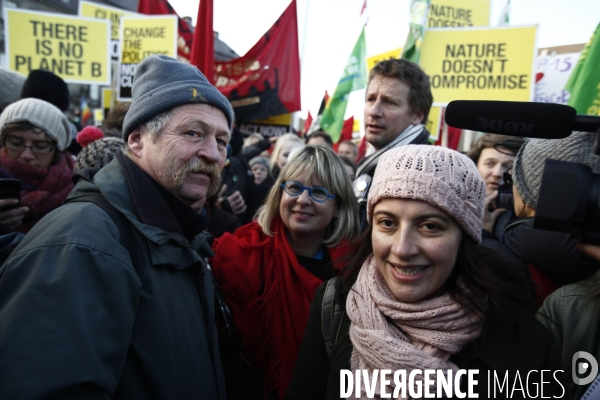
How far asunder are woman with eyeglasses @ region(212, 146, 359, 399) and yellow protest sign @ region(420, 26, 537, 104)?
302 cm

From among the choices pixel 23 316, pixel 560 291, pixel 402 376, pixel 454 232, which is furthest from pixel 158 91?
pixel 560 291

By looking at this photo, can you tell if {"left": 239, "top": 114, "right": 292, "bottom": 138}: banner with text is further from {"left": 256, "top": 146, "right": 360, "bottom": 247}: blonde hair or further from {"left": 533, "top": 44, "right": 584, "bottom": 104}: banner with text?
{"left": 256, "top": 146, "right": 360, "bottom": 247}: blonde hair

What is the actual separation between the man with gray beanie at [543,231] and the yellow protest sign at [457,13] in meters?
5.02

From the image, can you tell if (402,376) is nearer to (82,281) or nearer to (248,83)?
(82,281)

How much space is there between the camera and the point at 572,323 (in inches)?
68.1

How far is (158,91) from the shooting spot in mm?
1889

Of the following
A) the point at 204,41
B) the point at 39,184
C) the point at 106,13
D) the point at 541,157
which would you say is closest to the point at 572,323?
the point at 541,157

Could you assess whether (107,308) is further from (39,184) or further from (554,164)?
(39,184)

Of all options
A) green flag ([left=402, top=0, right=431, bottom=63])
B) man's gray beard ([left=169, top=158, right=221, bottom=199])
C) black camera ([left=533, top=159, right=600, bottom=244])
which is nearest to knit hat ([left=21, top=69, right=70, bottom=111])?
man's gray beard ([left=169, top=158, right=221, bottom=199])

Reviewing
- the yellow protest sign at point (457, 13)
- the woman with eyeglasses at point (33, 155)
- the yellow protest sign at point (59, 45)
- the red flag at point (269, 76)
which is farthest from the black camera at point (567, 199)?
the yellow protest sign at point (59, 45)

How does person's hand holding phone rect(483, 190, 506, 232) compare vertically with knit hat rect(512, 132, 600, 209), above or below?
below

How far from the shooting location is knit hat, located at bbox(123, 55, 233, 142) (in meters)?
1.88

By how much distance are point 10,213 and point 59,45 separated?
4.84 m

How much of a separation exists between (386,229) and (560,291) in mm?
755
